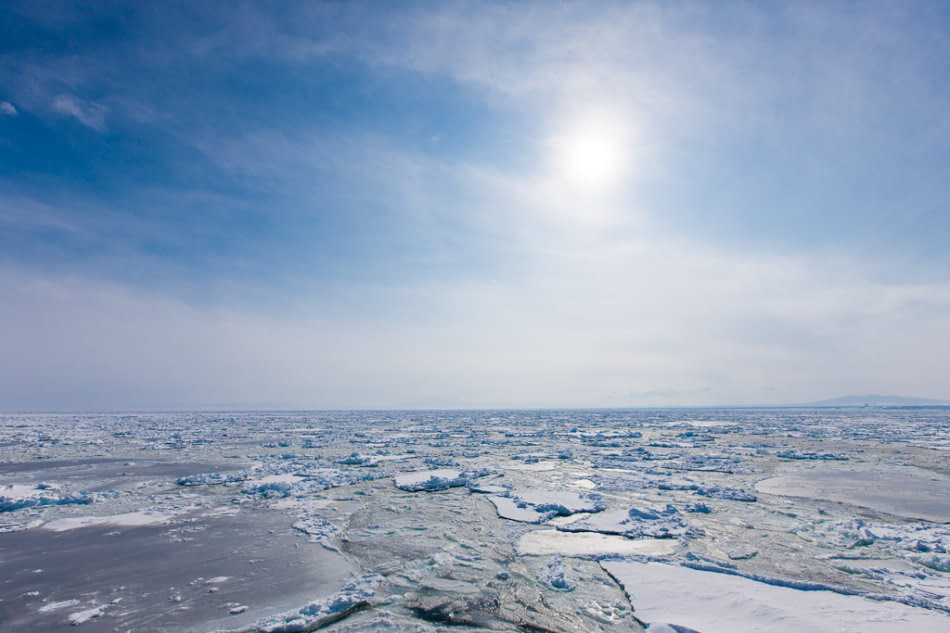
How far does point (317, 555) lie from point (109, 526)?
4.64 m

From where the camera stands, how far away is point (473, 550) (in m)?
7.09

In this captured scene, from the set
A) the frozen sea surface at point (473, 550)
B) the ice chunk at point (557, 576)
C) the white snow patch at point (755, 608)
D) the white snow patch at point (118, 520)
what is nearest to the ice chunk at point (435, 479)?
the frozen sea surface at point (473, 550)

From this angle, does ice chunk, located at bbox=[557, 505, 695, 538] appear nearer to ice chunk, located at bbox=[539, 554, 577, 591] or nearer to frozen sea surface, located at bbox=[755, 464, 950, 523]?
ice chunk, located at bbox=[539, 554, 577, 591]

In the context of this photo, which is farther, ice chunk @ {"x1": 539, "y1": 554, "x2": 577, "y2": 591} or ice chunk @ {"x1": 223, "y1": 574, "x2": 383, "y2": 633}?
ice chunk @ {"x1": 539, "y1": 554, "x2": 577, "y2": 591}

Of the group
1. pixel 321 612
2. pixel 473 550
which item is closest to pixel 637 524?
pixel 473 550

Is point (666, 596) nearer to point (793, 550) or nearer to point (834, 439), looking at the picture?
point (793, 550)

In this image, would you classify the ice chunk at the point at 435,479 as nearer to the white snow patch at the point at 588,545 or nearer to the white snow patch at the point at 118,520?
the white snow patch at the point at 588,545

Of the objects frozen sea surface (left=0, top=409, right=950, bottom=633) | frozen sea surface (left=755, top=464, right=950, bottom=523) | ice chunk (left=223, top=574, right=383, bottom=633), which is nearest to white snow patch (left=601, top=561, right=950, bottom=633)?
frozen sea surface (left=0, top=409, right=950, bottom=633)

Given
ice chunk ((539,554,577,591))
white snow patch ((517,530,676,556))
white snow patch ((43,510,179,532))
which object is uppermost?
ice chunk ((539,554,577,591))

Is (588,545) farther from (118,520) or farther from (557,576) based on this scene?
(118,520)

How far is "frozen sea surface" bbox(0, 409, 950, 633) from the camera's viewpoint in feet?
16.1

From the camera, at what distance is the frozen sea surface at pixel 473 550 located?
4902 mm

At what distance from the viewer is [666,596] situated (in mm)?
5367

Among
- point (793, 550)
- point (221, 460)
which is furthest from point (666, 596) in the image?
point (221, 460)
